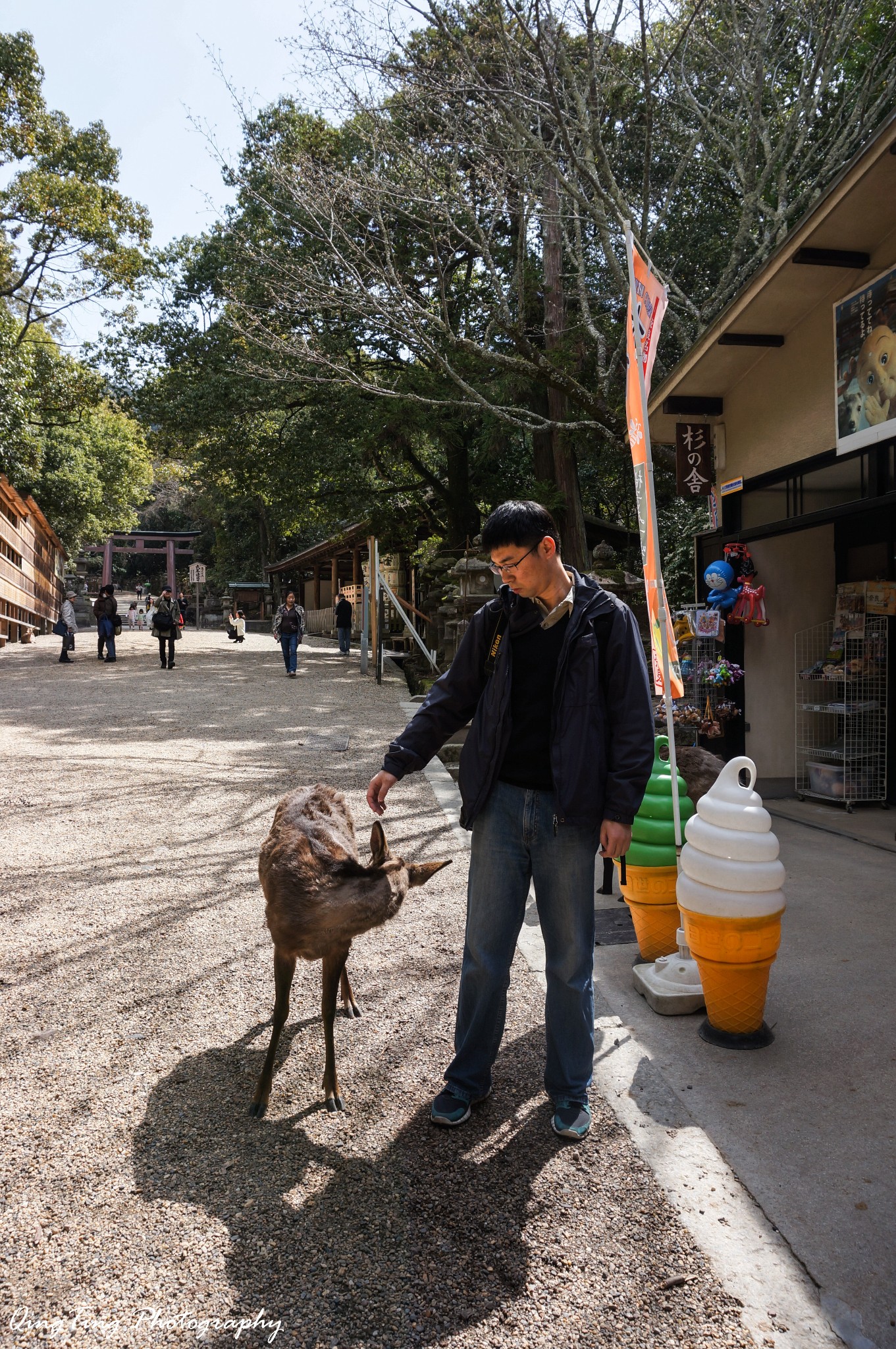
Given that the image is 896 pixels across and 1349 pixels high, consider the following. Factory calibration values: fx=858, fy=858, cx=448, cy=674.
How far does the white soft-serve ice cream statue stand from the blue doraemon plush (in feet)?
14.6

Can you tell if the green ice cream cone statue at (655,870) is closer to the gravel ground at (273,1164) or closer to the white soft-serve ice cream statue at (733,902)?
the white soft-serve ice cream statue at (733,902)

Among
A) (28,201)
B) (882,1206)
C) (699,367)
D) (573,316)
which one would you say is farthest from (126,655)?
(882,1206)

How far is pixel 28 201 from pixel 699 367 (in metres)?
19.7

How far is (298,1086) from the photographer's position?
313cm

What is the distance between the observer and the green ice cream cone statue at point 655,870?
398 cm

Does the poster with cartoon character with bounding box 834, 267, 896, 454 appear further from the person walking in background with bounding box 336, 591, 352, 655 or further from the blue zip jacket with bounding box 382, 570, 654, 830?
the person walking in background with bounding box 336, 591, 352, 655

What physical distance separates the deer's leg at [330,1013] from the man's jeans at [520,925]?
403 millimetres

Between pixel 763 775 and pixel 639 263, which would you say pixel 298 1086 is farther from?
pixel 763 775

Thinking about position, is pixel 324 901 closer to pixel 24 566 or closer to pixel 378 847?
pixel 378 847

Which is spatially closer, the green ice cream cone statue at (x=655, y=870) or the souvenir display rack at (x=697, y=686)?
the green ice cream cone statue at (x=655, y=870)

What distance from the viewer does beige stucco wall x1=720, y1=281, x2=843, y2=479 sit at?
6.56 m

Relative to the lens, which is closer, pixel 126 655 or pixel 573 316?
pixel 573 316

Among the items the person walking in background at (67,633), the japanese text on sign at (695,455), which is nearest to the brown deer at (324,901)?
the japanese text on sign at (695,455)

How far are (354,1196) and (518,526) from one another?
2.06 m
